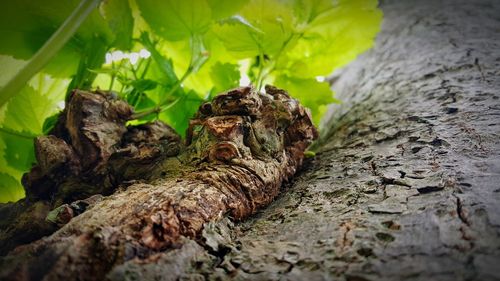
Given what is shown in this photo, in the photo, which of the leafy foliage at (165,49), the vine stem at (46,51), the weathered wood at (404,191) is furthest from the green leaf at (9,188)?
the weathered wood at (404,191)

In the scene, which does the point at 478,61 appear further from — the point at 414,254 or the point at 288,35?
the point at 414,254

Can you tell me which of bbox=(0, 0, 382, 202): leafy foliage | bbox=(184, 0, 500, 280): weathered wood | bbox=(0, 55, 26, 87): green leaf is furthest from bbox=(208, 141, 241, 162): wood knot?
bbox=(0, 55, 26, 87): green leaf

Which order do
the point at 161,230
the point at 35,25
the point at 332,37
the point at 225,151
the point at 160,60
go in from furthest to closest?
the point at 332,37 → the point at 160,60 → the point at 35,25 → the point at 225,151 → the point at 161,230

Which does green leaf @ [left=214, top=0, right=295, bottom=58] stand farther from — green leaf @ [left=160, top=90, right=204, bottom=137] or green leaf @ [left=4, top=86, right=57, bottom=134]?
green leaf @ [left=4, top=86, right=57, bottom=134]

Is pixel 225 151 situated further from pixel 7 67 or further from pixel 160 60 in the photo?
pixel 7 67

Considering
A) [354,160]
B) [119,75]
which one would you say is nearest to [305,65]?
[354,160]

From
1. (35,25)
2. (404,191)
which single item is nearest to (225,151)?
(404,191)
